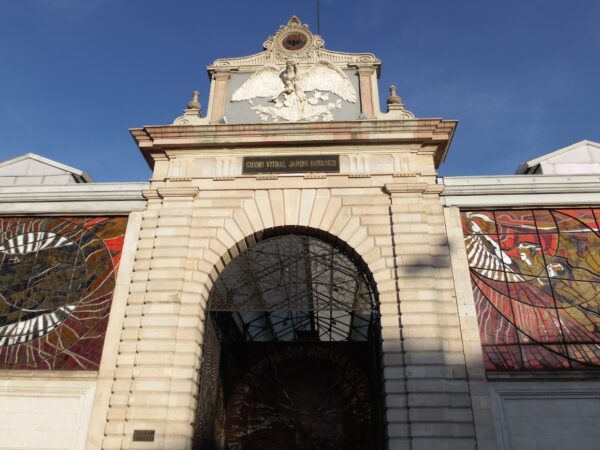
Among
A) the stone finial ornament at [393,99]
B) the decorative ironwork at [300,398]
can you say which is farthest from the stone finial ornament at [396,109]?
the decorative ironwork at [300,398]

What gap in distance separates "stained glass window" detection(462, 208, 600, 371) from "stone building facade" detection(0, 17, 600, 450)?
2.1 inches

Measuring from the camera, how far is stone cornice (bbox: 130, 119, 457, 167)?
50.4ft

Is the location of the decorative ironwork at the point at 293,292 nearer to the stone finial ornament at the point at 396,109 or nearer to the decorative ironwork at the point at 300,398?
the decorative ironwork at the point at 300,398

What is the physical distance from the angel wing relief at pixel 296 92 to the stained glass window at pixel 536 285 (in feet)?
19.3

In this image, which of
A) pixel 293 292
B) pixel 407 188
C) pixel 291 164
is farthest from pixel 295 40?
pixel 293 292

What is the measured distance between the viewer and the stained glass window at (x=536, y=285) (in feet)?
42.2

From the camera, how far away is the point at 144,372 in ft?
41.9

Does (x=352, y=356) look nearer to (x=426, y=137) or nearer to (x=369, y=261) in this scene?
(x=369, y=261)

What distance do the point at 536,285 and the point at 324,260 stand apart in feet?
22.6

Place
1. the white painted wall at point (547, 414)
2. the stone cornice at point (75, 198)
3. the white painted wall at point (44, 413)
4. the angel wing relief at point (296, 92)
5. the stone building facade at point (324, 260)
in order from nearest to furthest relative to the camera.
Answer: the white painted wall at point (547, 414) → the stone building facade at point (324, 260) → the white painted wall at point (44, 413) → the stone cornice at point (75, 198) → the angel wing relief at point (296, 92)

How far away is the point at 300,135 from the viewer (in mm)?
15633

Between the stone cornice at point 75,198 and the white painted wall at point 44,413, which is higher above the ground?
the stone cornice at point 75,198

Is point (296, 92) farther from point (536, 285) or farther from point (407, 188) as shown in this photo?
point (536, 285)

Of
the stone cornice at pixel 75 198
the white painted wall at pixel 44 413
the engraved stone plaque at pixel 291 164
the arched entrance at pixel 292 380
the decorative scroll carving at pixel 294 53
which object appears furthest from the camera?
the arched entrance at pixel 292 380
